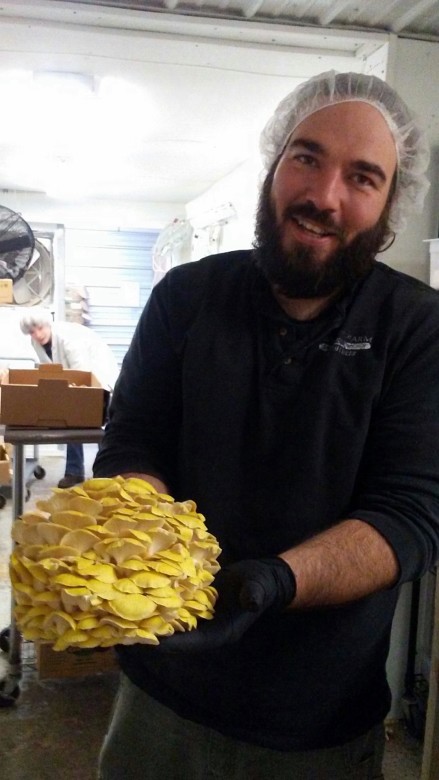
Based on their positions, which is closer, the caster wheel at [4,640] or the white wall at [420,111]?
the white wall at [420,111]

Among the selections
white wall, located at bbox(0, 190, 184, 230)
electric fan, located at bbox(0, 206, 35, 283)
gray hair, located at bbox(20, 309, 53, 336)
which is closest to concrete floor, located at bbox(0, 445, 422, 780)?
gray hair, located at bbox(20, 309, 53, 336)

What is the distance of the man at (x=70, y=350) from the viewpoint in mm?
5117

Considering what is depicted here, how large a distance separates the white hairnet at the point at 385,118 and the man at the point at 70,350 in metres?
3.83

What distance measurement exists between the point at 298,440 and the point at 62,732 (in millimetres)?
1752

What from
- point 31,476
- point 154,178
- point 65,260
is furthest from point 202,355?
point 65,260

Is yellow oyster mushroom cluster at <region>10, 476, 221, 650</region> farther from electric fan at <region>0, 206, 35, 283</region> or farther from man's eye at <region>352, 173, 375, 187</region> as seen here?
electric fan at <region>0, 206, 35, 283</region>

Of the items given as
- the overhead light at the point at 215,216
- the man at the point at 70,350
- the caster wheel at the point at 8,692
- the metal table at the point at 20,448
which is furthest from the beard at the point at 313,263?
the man at the point at 70,350

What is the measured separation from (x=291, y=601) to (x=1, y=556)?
10.7ft

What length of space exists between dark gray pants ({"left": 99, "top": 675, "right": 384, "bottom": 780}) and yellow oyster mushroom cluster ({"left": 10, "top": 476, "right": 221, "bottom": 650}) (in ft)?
1.47

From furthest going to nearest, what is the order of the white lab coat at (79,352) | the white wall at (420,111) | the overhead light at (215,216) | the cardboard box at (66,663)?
1. the white lab coat at (79,352)
2. the overhead light at (215,216)
3. the cardboard box at (66,663)
4. the white wall at (420,111)

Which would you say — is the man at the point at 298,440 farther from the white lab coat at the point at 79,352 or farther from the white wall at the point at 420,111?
the white lab coat at the point at 79,352

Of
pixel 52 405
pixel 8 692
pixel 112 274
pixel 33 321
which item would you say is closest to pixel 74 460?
pixel 33 321

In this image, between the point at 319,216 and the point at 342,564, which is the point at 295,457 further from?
the point at 319,216

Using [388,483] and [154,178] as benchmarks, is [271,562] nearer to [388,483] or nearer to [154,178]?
[388,483]
